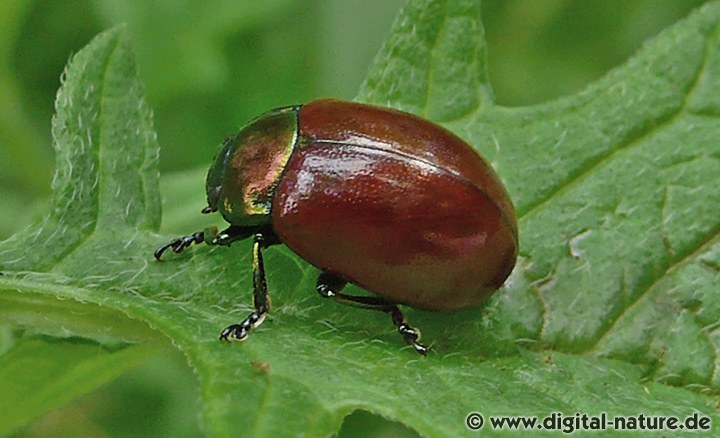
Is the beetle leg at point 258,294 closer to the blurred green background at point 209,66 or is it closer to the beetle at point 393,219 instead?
the beetle at point 393,219

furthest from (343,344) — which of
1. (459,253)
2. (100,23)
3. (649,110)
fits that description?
(100,23)

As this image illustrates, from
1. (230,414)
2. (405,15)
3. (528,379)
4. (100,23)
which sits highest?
(405,15)

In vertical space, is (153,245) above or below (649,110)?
below

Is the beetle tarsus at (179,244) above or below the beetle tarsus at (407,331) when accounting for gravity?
above

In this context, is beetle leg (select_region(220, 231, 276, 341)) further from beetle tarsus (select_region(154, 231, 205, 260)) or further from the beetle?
beetle tarsus (select_region(154, 231, 205, 260))

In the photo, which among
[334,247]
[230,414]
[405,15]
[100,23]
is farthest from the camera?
[100,23]

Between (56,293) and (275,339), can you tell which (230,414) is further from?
(56,293)

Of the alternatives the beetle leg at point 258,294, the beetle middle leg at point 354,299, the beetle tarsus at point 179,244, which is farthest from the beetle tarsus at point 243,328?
the beetle tarsus at point 179,244

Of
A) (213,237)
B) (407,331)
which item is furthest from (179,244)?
(407,331)
